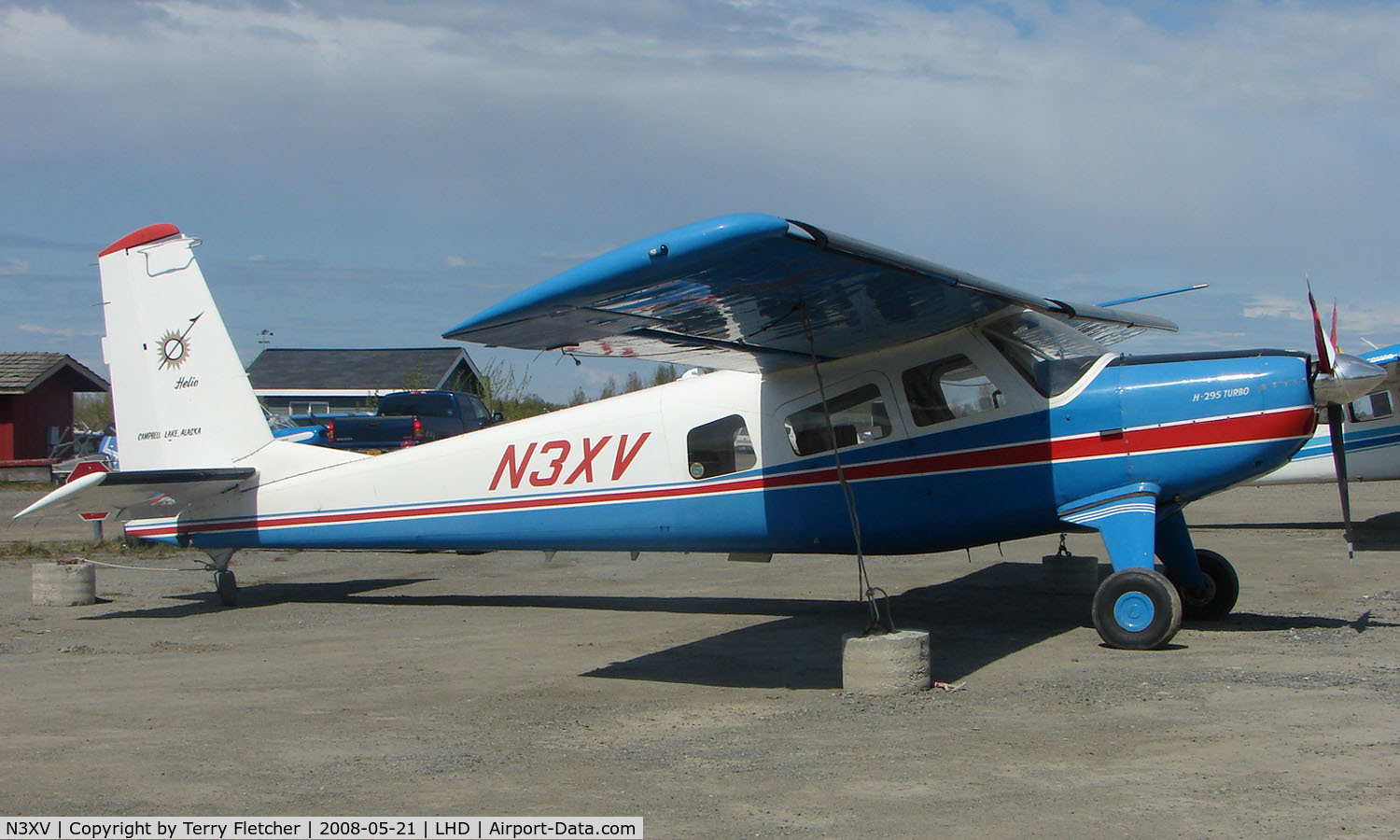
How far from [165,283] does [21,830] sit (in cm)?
782

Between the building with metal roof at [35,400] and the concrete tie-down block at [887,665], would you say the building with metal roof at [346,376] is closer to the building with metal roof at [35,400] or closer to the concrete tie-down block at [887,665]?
the building with metal roof at [35,400]

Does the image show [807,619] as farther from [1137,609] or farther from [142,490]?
[142,490]

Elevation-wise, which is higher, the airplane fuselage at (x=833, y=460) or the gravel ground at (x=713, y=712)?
the airplane fuselage at (x=833, y=460)

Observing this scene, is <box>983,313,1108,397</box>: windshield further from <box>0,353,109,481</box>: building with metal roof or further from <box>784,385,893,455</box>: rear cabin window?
<box>0,353,109,481</box>: building with metal roof

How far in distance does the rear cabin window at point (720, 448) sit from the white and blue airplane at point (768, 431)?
0.06 feet

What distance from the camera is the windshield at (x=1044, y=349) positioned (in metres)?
8.07

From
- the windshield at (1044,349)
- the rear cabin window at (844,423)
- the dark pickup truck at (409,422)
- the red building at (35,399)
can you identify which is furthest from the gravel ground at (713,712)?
the red building at (35,399)

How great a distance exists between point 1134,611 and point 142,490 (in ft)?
28.1

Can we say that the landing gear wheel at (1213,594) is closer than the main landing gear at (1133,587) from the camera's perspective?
No

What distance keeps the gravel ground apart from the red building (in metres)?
30.8

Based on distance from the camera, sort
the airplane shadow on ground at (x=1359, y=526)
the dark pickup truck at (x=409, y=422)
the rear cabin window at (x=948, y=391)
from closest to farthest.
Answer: the rear cabin window at (x=948, y=391), the airplane shadow on ground at (x=1359, y=526), the dark pickup truck at (x=409, y=422)

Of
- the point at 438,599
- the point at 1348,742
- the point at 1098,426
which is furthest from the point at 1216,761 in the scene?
the point at 438,599

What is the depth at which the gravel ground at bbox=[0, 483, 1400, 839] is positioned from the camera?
4.44 meters

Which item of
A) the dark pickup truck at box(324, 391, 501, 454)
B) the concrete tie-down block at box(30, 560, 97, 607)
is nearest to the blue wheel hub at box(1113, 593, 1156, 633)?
the concrete tie-down block at box(30, 560, 97, 607)
